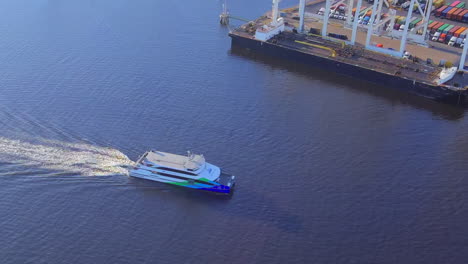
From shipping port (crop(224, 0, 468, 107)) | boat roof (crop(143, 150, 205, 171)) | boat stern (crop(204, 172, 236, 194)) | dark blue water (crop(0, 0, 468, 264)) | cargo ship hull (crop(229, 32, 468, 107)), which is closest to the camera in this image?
dark blue water (crop(0, 0, 468, 264))

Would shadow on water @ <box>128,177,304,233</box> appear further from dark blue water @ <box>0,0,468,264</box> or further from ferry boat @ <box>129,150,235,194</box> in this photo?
ferry boat @ <box>129,150,235,194</box>

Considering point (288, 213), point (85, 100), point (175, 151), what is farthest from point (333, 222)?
point (85, 100)

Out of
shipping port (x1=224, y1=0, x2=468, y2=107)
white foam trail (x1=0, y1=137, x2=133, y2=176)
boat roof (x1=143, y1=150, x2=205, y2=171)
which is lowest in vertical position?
white foam trail (x1=0, y1=137, x2=133, y2=176)

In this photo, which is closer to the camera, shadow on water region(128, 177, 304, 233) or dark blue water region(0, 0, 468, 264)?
dark blue water region(0, 0, 468, 264)

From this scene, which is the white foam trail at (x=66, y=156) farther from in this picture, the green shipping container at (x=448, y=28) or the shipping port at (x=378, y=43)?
the green shipping container at (x=448, y=28)

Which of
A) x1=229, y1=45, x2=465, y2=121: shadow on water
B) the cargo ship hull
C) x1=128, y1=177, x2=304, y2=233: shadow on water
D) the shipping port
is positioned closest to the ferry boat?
x1=128, y1=177, x2=304, y2=233: shadow on water

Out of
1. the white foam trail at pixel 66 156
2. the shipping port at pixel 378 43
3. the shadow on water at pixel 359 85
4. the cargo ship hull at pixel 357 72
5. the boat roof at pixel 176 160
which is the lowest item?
the white foam trail at pixel 66 156

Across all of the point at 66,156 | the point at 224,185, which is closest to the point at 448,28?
the point at 224,185

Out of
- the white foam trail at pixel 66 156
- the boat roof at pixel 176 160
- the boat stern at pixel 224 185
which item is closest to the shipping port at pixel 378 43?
the boat stern at pixel 224 185
